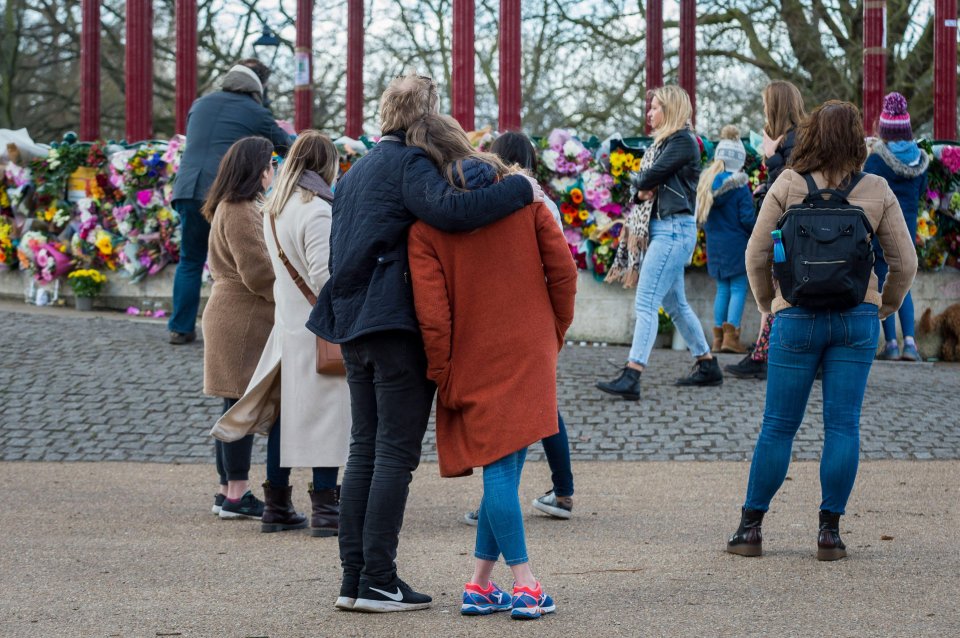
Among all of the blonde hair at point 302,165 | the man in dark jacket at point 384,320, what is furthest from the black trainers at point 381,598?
the blonde hair at point 302,165

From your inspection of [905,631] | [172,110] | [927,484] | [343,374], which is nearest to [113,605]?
[343,374]

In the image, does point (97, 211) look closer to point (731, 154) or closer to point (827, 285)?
point (731, 154)

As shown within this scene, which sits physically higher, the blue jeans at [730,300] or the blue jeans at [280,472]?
the blue jeans at [730,300]

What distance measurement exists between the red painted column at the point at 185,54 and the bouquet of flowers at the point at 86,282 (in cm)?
334

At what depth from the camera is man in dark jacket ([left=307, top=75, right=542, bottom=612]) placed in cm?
422

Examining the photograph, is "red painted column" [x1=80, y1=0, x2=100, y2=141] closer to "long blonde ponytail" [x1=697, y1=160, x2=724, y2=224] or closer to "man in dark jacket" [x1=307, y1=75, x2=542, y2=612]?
"long blonde ponytail" [x1=697, y1=160, x2=724, y2=224]

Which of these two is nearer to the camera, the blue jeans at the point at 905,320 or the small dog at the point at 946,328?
the blue jeans at the point at 905,320

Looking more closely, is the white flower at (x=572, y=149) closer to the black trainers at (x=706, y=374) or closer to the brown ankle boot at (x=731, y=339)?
the brown ankle boot at (x=731, y=339)

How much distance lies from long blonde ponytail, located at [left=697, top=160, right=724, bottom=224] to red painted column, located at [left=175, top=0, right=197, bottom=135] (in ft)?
24.5

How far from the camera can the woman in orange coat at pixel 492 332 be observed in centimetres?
424

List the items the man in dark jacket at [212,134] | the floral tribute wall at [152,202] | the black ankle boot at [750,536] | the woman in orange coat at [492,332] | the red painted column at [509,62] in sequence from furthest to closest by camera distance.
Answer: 1. the red painted column at [509,62]
2. the floral tribute wall at [152,202]
3. the man in dark jacket at [212,134]
4. the black ankle boot at [750,536]
5. the woman in orange coat at [492,332]

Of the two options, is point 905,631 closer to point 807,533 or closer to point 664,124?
point 807,533

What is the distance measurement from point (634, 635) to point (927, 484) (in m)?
3.16

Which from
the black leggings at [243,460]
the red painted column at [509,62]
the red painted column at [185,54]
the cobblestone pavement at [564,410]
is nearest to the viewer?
the black leggings at [243,460]
